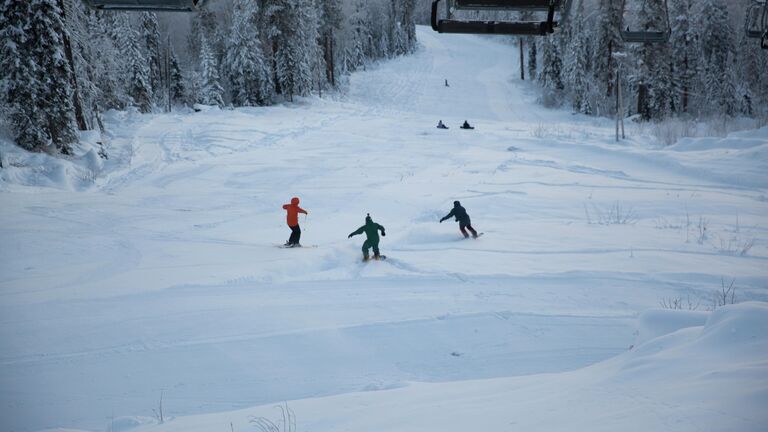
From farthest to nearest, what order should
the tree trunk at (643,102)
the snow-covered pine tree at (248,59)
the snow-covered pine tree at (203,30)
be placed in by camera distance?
1. the snow-covered pine tree at (203,30)
2. the snow-covered pine tree at (248,59)
3. the tree trunk at (643,102)

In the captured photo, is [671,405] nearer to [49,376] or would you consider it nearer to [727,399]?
[727,399]

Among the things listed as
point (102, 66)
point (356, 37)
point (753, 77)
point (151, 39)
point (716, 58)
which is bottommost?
point (753, 77)

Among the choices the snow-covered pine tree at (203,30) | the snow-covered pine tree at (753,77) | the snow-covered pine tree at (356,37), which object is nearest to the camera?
the snow-covered pine tree at (753,77)

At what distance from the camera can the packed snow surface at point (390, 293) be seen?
3885 mm

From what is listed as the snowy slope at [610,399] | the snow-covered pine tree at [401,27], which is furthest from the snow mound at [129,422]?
the snow-covered pine tree at [401,27]

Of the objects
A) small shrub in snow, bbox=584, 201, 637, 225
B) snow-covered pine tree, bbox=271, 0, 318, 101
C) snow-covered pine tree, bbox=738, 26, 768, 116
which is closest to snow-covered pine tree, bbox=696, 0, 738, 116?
snow-covered pine tree, bbox=738, 26, 768, 116

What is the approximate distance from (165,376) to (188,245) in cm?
575

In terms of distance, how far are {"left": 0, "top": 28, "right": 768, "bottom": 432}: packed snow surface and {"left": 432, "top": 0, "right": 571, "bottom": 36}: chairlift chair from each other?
313cm

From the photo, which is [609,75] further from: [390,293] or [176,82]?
[176,82]

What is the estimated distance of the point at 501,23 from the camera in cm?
458

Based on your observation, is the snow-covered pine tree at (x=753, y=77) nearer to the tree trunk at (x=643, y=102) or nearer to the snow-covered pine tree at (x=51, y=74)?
the tree trunk at (x=643, y=102)

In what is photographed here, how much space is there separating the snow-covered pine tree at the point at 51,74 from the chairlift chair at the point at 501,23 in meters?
19.0

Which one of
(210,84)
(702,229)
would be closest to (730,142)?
(702,229)

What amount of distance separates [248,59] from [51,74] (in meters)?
22.0
